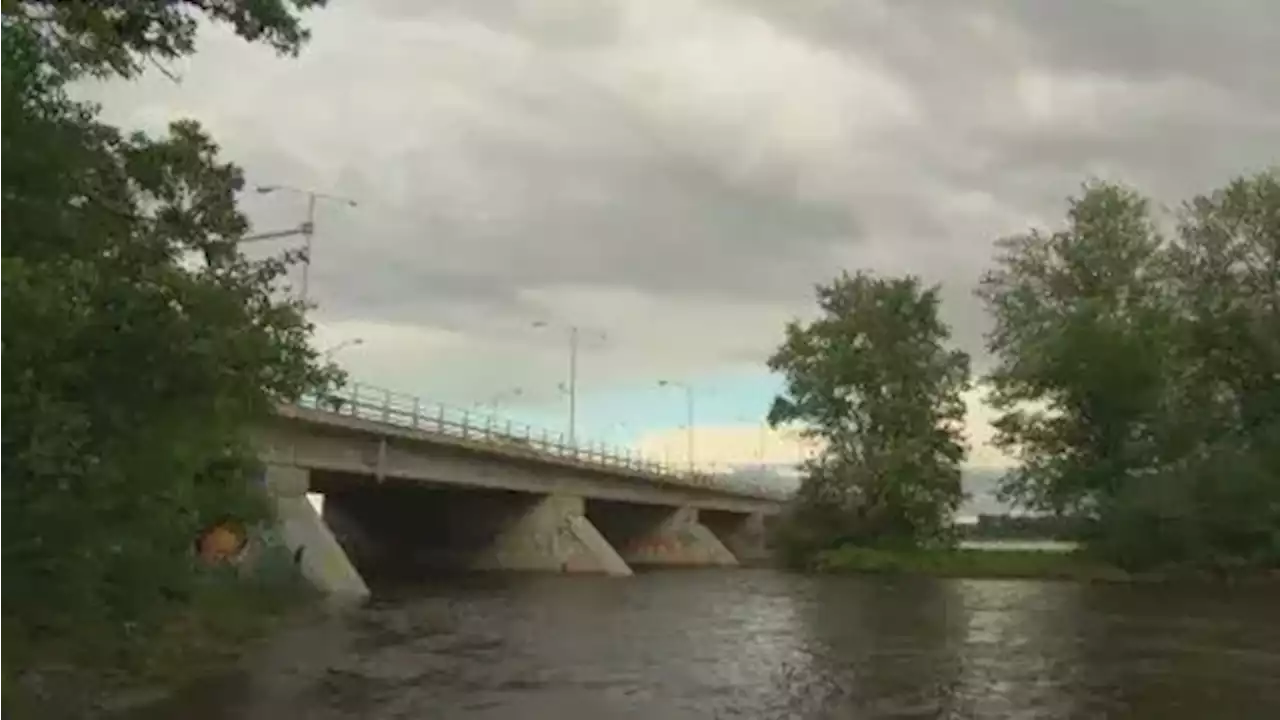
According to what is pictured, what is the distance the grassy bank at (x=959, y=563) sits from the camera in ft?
295

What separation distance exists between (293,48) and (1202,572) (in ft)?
246

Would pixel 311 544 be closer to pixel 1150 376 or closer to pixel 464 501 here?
pixel 464 501

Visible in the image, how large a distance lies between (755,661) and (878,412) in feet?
208

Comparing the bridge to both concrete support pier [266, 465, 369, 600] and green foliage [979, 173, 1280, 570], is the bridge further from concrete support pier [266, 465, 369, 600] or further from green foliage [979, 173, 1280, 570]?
green foliage [979, 173, 1280, 570]

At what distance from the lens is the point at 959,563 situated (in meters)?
95.5

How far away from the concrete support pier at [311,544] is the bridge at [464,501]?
0.18ft

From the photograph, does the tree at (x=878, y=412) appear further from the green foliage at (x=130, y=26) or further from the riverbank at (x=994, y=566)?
the green foliage at (x=130, y=26)

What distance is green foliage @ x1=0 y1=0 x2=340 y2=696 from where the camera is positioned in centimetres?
1825

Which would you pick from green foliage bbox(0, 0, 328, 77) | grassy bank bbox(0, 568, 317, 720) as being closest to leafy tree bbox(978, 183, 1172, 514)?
grassy bank bbox(0, 568, 317, 720)

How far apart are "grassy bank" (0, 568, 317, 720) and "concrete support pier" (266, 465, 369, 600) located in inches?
618

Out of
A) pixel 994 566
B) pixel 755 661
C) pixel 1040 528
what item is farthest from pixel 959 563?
pixel 755 661

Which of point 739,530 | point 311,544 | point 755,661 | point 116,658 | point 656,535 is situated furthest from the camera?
point 739,530

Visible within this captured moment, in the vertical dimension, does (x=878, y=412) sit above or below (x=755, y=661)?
above

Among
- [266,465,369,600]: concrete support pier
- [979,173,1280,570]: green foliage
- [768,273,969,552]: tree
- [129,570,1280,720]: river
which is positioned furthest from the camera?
[768,273,969,552]: tree
